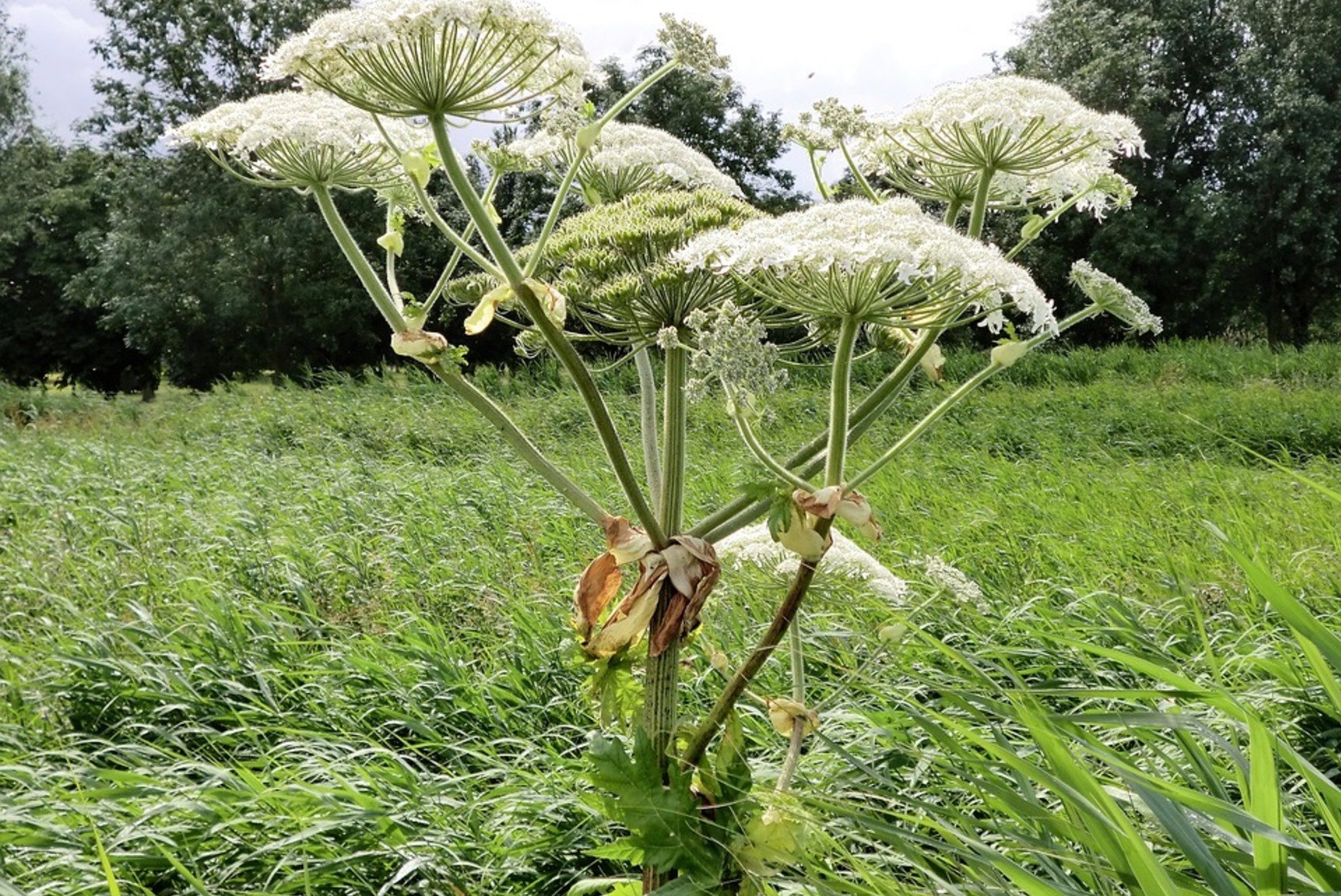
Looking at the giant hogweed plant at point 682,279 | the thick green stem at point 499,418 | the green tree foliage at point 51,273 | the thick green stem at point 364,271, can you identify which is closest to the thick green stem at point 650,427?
the giant hogweed plant at point 682,279

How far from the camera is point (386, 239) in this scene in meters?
1.75

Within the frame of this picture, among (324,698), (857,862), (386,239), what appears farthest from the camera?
Result: (324,698)

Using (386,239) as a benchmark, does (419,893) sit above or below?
below

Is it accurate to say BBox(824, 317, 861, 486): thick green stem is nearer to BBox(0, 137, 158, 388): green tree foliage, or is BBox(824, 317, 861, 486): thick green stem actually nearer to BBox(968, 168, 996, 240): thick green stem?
BBox(968, 168, 996, 240): thick green stem

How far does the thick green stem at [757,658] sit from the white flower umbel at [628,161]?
713mm

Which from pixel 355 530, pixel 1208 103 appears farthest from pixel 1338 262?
pixel 355 530

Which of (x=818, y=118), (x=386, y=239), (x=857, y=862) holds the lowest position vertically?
(x=857, y=862)

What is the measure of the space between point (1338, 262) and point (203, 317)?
25.9 metres

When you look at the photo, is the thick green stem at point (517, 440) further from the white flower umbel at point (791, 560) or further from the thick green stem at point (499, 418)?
the white flower umbel at point (791, 560)

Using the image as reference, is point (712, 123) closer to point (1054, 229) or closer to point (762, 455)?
point (1054, 229)

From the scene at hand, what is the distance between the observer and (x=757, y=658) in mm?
1449

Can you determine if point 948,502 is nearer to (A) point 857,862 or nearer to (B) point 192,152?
(A) point 857,862

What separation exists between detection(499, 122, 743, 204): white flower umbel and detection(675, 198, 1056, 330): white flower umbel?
1.44 feet

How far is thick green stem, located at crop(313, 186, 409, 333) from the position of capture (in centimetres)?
154
